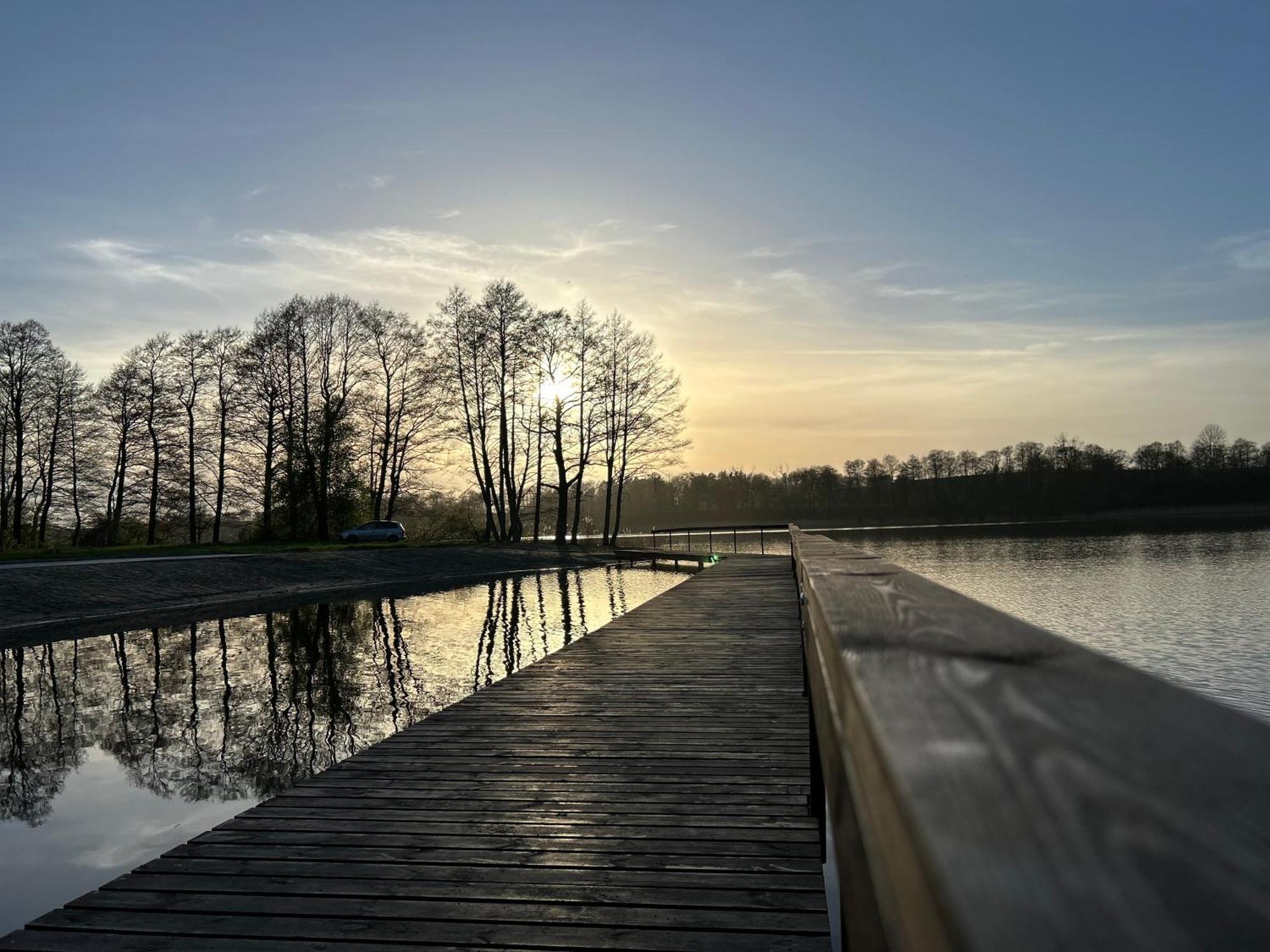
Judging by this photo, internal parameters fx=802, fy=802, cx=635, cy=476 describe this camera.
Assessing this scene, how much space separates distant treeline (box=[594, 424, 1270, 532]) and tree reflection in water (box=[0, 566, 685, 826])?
2789 inches

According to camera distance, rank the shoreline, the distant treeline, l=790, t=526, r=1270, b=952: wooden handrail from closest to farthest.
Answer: l=790, t=526, r=1270, b=952: wooden handrail → the shoreline → the distant treeline

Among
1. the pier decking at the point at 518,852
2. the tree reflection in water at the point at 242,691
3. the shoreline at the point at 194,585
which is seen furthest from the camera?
the shoreline at the point at 194,585

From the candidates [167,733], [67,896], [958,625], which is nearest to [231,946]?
[67,896]

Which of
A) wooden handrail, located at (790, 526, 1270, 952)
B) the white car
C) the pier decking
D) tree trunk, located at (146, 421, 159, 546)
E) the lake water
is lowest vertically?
the lake water

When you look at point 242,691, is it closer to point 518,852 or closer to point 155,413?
point 518,852

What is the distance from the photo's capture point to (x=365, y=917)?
3.30 m

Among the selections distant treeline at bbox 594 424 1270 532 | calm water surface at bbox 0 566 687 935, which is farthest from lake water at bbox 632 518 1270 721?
distant treeline at bbox 594 424 1270 532

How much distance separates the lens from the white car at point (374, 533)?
3709 cm

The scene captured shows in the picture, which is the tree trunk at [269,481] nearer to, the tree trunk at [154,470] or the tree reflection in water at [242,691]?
the tree trunk at [154,470]

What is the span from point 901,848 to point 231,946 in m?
3.50

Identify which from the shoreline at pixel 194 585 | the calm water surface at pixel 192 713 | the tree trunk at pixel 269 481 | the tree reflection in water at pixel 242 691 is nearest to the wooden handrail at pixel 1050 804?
the calm water surface at pixel 192 713

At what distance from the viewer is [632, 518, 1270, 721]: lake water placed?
12484mm

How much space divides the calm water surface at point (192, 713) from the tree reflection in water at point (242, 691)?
0.03 metres

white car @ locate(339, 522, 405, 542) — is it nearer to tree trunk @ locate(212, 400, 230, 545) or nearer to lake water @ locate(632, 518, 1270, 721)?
tree trunk @ locate(212, 400, 230, 545)
